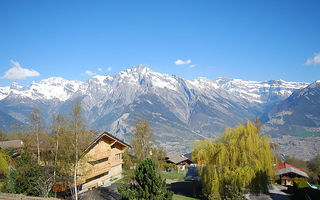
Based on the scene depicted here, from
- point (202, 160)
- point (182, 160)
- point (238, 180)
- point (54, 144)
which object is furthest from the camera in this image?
point (182, 160)

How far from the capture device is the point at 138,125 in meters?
42.1

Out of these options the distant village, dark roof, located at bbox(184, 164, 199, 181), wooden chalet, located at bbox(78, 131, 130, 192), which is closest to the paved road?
the distant village

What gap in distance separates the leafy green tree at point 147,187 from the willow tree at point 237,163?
29.5 ft

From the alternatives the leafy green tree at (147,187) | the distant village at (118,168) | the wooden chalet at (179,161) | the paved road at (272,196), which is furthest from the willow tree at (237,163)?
the wooden chalet at (179,161)

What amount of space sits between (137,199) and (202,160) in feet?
42.7

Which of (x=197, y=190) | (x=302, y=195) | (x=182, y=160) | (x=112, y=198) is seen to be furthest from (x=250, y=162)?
(x=182, y=160)

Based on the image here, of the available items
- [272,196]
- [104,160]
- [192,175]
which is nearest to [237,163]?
[192,175]

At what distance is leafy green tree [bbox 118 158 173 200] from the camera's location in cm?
1920

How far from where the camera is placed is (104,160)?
37062mm

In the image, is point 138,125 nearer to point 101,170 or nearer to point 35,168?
point 101,170

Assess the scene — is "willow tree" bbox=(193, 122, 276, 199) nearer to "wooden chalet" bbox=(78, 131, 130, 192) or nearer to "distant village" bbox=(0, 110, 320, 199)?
"distant village" bbox=(0, 110, 320, 199)

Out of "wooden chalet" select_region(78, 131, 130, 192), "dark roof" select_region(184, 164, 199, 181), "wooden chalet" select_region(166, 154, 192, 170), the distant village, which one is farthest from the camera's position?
"wooden chalet" select_region(166, 154, 192, 170)

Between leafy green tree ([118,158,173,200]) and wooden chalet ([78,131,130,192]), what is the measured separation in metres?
11.8

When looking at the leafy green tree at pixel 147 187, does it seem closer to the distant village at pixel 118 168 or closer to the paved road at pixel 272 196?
the distant village at pixel 118 168
